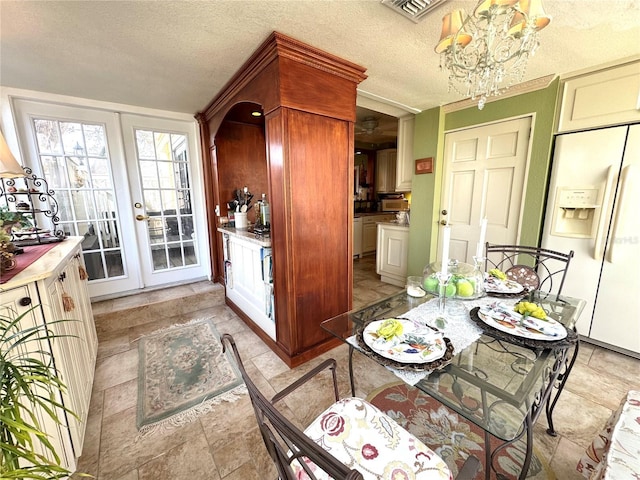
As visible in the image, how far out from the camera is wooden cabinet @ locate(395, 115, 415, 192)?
10.6 feet

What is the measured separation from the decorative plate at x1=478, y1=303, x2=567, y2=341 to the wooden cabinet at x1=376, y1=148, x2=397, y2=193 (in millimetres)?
4344

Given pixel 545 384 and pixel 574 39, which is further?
pixel 574 39

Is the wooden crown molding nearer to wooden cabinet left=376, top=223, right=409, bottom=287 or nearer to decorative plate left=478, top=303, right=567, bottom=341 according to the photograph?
decorative plate left=478, top=303, right=567, bottom=341

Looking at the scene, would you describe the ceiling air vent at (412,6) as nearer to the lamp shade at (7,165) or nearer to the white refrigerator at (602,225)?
the white refrigerator at (602,225)

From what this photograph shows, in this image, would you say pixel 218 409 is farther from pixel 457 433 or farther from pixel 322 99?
pixel 322 99

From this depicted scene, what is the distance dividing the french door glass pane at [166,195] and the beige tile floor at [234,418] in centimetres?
115

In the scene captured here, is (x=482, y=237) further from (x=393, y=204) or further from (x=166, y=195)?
(x=393, y=204)

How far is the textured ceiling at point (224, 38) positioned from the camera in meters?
1.36

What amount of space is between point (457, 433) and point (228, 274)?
2.35m

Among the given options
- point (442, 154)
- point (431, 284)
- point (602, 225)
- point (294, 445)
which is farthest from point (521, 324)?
point (442, 154)

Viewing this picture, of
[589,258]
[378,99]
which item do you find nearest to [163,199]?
[378,99]

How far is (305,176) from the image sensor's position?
179 cm

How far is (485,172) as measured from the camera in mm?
2678

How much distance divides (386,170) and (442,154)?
8.02 ft
